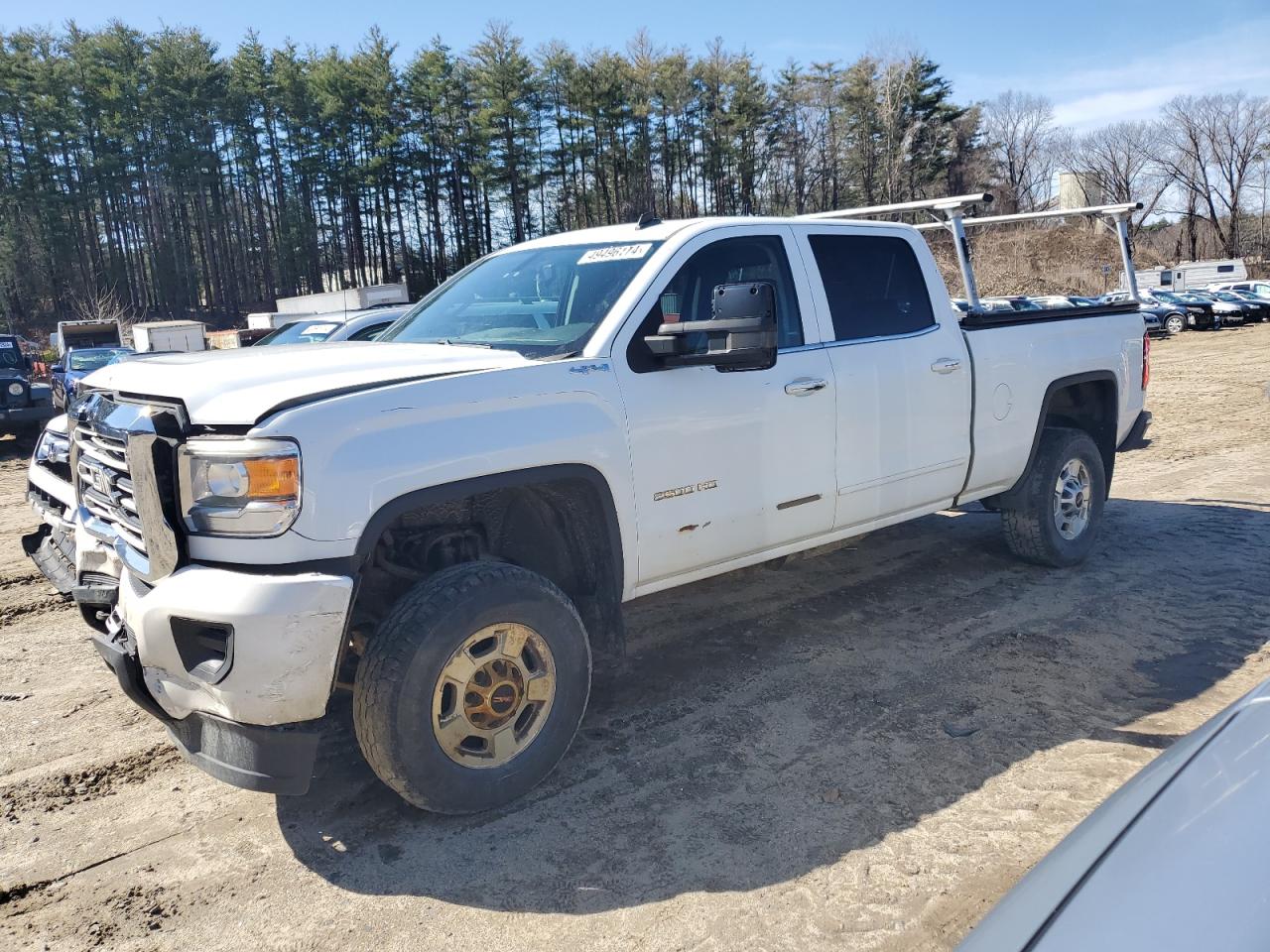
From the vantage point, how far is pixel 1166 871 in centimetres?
152

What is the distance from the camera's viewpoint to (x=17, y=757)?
154 inches

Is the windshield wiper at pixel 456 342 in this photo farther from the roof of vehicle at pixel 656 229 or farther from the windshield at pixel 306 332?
the windshield at pixel 306 332

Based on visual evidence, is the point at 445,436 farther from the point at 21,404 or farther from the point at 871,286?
the point at 21,404

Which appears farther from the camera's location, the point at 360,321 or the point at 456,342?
the point at 360,321

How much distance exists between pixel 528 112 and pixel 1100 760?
60141mm

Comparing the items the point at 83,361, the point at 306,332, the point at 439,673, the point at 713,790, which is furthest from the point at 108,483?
the point at 83,361

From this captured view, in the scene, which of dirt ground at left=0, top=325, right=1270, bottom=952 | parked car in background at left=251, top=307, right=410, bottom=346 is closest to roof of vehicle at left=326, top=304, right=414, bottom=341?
parked car in background at left=251, top=307, right=410, bottom=346

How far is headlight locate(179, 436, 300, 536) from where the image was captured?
2.83 m

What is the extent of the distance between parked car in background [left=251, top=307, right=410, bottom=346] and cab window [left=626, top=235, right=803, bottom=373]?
21.1 ft

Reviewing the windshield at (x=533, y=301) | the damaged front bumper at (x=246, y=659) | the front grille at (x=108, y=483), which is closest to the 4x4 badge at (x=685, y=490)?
the windshield at (x=533, y=301)

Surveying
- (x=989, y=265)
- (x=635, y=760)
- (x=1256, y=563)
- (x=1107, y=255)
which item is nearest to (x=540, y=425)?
(x=635, y=760)

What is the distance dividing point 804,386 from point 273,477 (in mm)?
2373

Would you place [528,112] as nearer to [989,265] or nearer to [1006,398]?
[989,265]

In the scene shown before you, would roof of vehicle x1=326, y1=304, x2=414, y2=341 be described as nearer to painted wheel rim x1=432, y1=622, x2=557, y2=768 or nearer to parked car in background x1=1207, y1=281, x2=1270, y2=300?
painted wheel rim x1=432, y1=622, x2=557, y2=768
